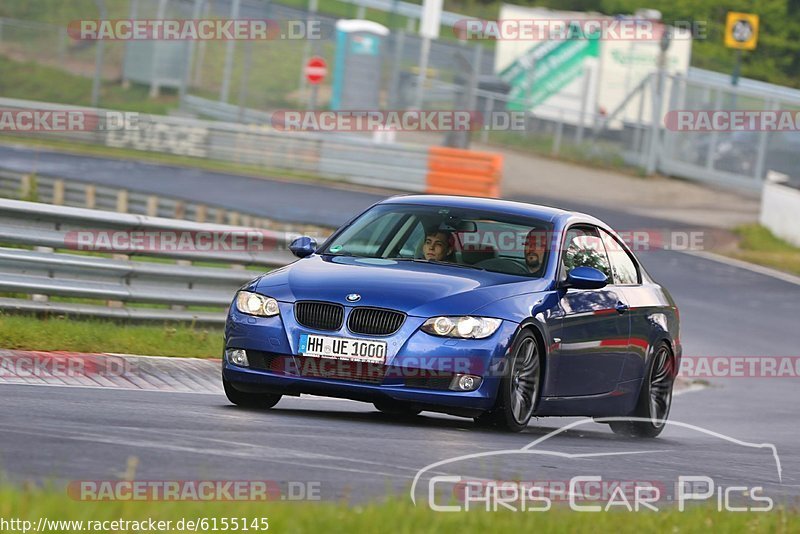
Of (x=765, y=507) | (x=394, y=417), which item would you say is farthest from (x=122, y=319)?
(x=765, y=507)

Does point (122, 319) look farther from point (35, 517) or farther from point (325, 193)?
point (325, 193)

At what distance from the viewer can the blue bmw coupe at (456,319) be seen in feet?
30.2

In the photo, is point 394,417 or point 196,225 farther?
point 196,225

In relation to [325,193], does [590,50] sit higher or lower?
higher

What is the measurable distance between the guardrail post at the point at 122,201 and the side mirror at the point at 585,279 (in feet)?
54.7

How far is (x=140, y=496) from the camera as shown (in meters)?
5.92

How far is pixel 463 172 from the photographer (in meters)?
33.3

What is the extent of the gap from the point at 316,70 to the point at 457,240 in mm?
28997

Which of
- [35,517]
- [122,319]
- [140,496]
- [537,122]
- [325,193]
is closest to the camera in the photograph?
[35,517]

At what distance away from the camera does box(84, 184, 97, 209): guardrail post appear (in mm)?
27062

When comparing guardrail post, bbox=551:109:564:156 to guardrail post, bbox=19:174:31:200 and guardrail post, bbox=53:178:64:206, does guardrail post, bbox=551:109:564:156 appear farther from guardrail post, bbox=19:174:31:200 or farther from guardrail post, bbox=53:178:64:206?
guardrail post, bbox=19:174:31:200

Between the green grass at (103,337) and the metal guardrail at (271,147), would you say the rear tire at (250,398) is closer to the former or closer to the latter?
the green grass at (103,337)

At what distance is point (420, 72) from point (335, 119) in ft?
8.20

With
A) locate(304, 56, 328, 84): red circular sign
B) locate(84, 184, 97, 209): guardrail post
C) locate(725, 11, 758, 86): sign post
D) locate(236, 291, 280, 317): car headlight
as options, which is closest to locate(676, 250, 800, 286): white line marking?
locate(84, 184, 97, 209): guardrail post
